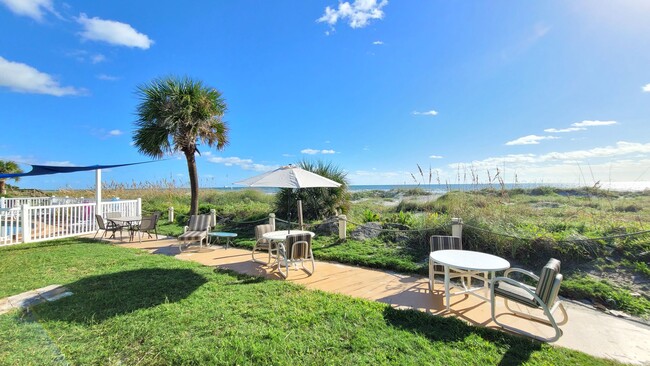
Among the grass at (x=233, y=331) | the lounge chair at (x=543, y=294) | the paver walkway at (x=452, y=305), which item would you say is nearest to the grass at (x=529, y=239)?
the paver walkway at (x=452, y=305)

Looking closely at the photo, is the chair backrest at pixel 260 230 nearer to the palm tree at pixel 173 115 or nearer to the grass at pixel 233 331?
the grass at pixel 233 331

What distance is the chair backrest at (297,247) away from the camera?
4.69m

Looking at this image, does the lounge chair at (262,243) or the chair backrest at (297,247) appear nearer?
the chair backrest at (297,247)

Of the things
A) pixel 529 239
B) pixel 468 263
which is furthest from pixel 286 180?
pixel 529 239

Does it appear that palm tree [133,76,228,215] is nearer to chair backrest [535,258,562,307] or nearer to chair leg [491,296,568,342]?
chair leg [491,296,568,342]

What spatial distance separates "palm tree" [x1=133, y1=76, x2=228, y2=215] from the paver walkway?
4305 mm

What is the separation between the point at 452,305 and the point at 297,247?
2470 millimetres

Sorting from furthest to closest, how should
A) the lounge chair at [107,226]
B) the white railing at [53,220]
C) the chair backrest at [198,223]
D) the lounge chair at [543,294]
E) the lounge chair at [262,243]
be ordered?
the lounge chair at [107,226] → the white railing at [53,220] → the chair backrest at [198,223] → the lounge chair at [262,243] → the lounge chair at [543,294]

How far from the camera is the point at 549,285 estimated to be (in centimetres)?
265

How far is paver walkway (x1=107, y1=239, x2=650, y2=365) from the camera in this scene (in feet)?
8.79

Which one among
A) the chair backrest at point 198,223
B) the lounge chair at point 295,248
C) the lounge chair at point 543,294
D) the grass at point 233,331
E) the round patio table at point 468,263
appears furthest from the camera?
the chair backrest at point 198,223

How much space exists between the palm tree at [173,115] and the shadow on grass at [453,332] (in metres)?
7.95

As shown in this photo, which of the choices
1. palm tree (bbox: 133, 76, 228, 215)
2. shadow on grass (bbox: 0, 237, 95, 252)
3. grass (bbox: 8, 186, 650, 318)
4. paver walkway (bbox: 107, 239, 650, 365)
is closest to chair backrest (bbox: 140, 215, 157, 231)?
shadow on grass (bbox: 0, 237, 95, 252)

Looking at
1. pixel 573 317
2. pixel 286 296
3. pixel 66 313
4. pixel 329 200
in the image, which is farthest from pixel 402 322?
pixel 329 200
